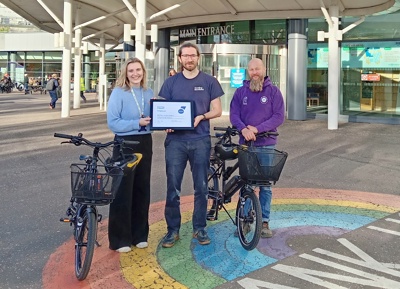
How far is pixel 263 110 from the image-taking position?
184 inches

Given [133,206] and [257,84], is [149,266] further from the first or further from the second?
[257,84]

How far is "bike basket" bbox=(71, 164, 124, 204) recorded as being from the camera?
11.7ft

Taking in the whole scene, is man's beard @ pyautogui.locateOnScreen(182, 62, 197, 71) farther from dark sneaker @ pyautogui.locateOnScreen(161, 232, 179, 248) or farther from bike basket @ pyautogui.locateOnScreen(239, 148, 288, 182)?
dark sneaker @ pyautogui.locateOnScreen(161, 232, 179, 248)

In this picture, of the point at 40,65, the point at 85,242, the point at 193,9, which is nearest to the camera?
the point at 85,242

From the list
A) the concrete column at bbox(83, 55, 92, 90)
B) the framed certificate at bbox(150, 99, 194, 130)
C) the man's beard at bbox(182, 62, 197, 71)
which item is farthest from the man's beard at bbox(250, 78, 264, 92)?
the concrete column at bbox(83, 55, 92, 90)

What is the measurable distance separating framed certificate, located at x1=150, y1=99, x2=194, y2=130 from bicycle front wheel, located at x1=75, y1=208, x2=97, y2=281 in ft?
3.35

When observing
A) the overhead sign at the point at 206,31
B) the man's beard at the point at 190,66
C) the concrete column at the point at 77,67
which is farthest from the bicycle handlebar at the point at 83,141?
the overhead sign at the point at 206,31

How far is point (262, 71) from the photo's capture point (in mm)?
4648

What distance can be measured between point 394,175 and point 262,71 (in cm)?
451

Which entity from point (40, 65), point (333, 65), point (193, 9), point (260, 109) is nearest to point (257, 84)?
point (260, 109)

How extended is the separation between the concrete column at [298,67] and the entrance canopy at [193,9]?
0.60m

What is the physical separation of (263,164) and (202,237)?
100 cm

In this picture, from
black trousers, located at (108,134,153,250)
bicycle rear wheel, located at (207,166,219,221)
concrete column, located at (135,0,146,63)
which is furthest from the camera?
concrete column, located at (135,0,146,63)

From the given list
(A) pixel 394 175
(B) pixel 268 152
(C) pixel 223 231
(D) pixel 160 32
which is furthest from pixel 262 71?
(D) pixel 160 32
